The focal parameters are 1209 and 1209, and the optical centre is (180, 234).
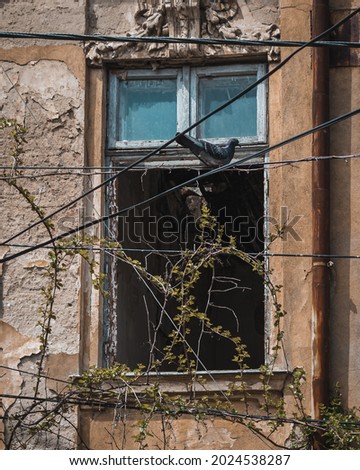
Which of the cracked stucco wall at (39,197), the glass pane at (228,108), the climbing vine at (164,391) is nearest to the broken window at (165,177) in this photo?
the glass pane at (228,108)

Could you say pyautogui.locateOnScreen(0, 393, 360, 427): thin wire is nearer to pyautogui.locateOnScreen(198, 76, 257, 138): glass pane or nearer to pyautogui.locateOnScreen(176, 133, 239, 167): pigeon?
pyautogui.locateOnScreen(176, 133, 239, 167): pigeon

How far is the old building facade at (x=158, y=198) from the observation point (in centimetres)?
823

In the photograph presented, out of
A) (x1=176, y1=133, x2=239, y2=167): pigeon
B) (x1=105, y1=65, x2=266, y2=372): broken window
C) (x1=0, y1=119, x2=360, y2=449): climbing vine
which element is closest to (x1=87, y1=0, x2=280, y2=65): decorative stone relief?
(x1=105, y1=65, x2=266, y2=372): broken window

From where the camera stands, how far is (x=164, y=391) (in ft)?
27.3

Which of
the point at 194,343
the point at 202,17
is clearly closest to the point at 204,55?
the point at 202,17

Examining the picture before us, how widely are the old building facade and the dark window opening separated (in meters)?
0.37

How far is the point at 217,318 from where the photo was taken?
14.2 meters

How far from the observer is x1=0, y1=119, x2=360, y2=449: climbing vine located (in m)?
8.01

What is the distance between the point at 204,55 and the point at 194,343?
549cm

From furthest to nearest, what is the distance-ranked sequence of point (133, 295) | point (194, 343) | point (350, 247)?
point (194, 343), point (133, 295), point (350, 247)

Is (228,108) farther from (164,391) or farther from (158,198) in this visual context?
(164,391)

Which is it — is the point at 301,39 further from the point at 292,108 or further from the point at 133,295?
the point at 133,295
